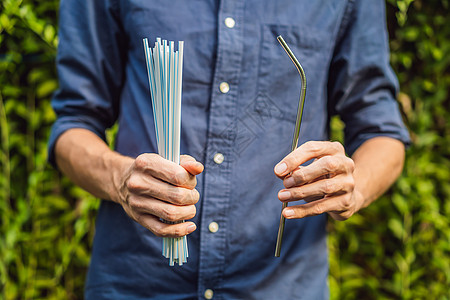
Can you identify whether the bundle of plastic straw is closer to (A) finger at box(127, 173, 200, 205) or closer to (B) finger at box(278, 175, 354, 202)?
(A) finger at box(127, 173, 200, 205)

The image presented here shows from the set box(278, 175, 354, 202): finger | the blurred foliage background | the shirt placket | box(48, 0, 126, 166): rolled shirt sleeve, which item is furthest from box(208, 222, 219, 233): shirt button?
the blurred foliage background

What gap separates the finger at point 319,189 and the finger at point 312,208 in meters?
0.01

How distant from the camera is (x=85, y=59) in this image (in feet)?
2.59

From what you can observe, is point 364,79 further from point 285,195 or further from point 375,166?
point 285,195

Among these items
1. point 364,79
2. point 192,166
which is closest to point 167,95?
point 192,166

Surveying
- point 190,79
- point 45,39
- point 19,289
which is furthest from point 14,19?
point 19,289

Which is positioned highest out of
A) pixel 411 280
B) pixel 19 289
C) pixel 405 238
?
pixel 405 238

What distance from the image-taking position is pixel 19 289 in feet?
4.17

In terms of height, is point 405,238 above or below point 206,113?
below

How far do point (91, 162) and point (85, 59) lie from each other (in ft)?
0.72

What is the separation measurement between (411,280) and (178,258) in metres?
0.96

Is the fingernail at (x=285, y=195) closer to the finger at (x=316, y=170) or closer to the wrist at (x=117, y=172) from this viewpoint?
the finger at (x=316, y=170)

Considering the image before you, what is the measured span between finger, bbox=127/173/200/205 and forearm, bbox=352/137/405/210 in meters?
0.30

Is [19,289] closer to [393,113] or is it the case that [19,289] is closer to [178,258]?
[178,258]
